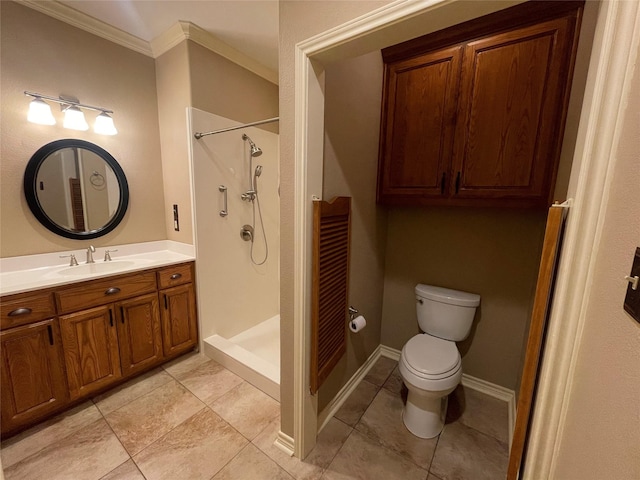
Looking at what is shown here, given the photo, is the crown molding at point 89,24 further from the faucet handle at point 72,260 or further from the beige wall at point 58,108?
the faucet handle at point 72,260

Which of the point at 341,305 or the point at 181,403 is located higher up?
the point at 341,305

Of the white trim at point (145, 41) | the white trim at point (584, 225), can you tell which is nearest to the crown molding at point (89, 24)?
the white trim at point (145, 41)

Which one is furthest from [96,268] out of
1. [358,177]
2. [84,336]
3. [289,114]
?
[358,177]

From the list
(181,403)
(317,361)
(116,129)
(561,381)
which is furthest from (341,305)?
(116,129)

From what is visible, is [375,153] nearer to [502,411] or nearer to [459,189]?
[459,189]

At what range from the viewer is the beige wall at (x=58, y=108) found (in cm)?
158

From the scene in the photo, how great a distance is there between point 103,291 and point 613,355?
89.5 inches

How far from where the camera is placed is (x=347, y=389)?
1.82m

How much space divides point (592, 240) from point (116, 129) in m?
2.80

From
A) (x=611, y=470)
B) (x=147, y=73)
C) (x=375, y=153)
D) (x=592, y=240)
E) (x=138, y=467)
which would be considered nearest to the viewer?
(x=611, y=470)

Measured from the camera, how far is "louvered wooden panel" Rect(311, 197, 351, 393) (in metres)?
1.21

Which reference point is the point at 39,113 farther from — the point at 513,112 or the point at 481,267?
the point at 481,267

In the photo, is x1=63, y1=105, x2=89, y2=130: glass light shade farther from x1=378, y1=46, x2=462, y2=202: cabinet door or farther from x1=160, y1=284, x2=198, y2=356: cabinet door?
x1=378, y1=46, x2=462, y2=202: cabinet door

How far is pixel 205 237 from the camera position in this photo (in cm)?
216
